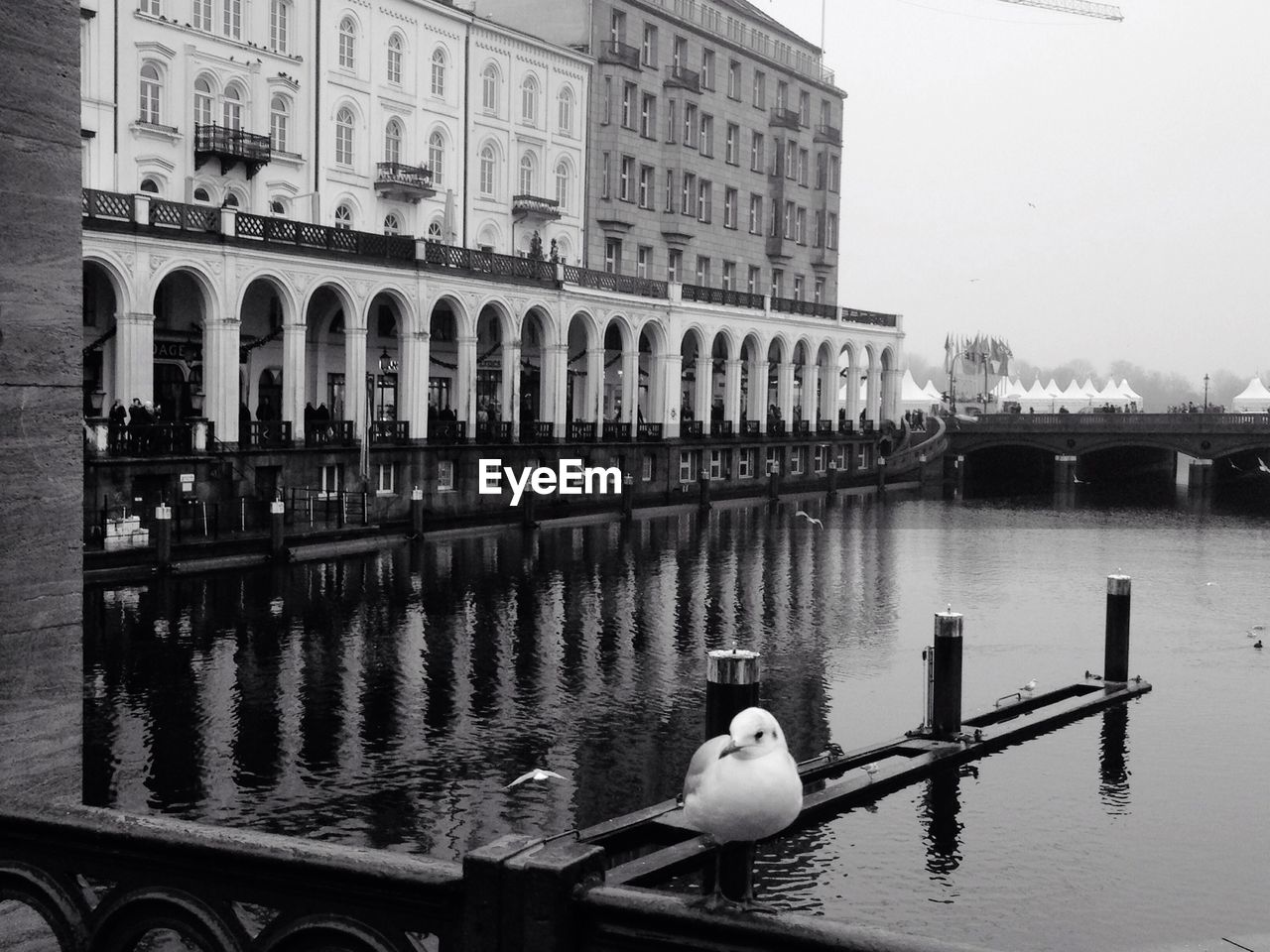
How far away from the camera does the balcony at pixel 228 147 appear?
47.9 meters

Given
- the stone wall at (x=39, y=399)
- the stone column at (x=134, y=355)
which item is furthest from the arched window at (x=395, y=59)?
the stone wall at (x=39, y=399)

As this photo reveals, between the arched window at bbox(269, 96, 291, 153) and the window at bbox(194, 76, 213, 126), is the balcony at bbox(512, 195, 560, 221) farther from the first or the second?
the window at bbox(194, 76, 213, 126)

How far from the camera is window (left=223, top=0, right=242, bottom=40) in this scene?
161 ft

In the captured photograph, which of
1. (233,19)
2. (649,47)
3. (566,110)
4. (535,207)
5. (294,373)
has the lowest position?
(294,373)

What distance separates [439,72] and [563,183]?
1023 cm

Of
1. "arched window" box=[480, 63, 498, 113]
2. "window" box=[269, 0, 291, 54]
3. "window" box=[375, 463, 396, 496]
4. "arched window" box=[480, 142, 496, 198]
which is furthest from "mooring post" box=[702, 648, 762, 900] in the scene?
"arched window" box=[480, 63, 498, 113]

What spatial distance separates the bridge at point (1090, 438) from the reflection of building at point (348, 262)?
25434 millimetres

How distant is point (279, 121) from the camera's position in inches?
2036

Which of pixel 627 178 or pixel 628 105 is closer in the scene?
pixel 628 105

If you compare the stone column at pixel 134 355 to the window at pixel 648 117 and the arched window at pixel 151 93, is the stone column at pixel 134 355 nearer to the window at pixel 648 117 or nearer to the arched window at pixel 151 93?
the arched window at pixel 151 93

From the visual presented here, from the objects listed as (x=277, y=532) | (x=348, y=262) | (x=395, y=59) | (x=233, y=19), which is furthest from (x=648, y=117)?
(x=277, y=532)

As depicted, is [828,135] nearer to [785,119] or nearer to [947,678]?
[785,119]

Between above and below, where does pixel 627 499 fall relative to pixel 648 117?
below

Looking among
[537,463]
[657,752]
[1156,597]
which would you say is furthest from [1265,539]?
[657,752]
